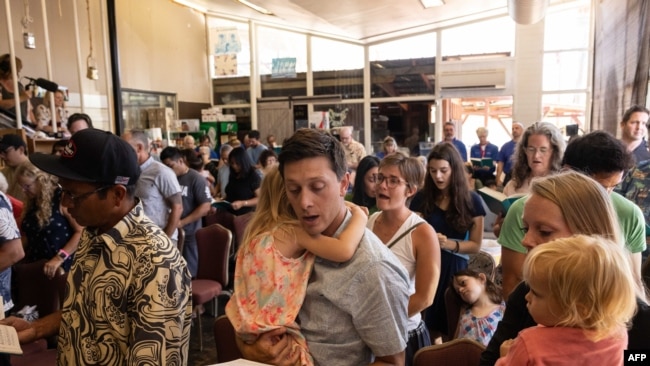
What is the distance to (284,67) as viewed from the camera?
1238cm

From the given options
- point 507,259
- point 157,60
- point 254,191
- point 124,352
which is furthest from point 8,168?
point 157,60

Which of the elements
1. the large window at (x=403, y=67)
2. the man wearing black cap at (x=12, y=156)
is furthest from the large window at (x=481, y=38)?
the man wearing black cap at (x=12, y=156)

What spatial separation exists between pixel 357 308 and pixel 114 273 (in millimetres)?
718

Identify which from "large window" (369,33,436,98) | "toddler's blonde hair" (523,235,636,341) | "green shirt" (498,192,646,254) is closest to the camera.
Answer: "toddler's blonde hair" (523,235,636,341)

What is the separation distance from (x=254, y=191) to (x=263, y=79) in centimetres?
846

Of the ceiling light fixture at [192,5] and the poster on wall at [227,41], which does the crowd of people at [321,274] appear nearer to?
the poster on wall at [227,41]

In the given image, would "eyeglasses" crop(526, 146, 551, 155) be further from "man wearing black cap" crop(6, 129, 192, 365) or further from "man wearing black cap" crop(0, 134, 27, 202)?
"man wearing black cap" crop(0, 134, 27, 202)

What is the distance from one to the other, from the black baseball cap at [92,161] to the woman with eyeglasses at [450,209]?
71.6 inches

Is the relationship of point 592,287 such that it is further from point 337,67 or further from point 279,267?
point 337,67

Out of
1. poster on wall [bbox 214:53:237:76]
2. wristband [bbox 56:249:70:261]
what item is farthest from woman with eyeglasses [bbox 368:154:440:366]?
poster on wall [bbox 214:53:237:76]

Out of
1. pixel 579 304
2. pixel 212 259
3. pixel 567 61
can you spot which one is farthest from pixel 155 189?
pixel 567 61

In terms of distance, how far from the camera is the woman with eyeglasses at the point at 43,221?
305 centimetres

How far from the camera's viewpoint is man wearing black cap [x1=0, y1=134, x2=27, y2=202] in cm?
386

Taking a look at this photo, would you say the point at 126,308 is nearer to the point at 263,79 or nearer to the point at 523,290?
the point at 523,290
